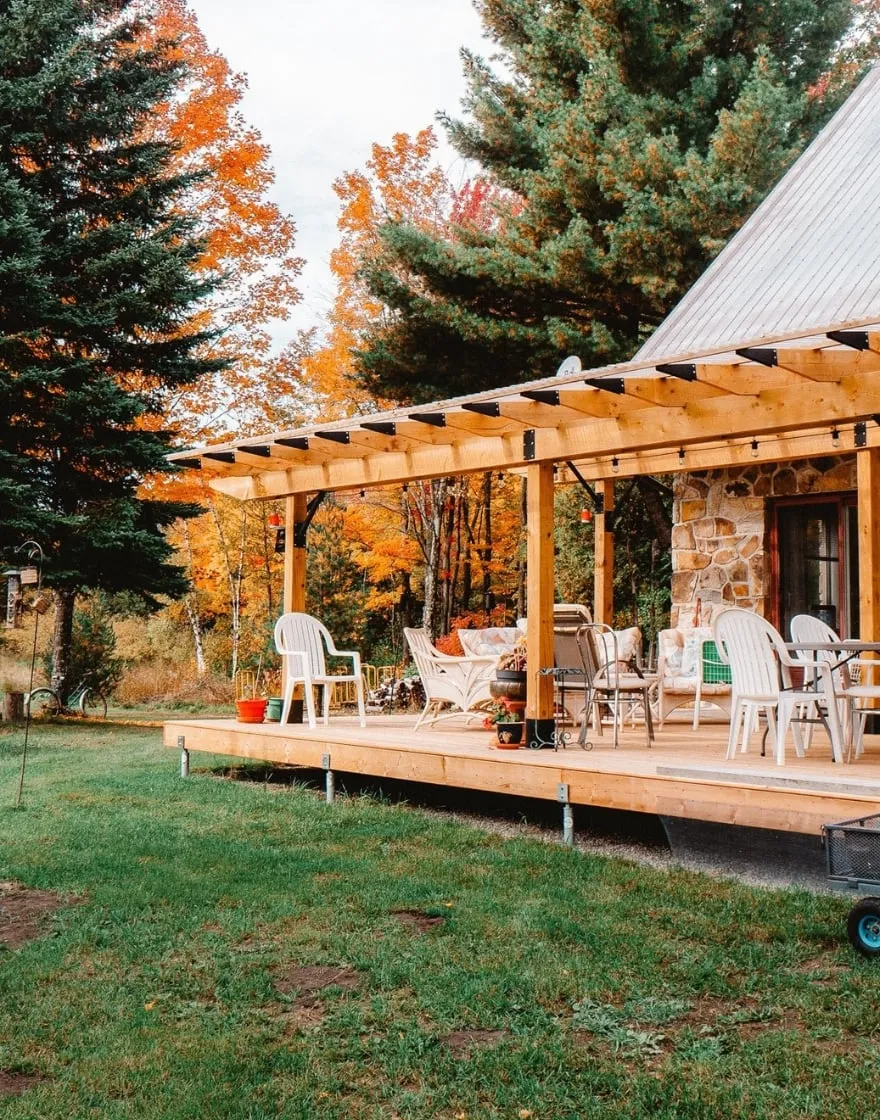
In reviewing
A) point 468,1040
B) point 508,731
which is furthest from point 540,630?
point 468,1040

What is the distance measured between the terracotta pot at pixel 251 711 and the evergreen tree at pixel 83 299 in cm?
399

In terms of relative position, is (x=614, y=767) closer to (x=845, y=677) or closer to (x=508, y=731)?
(x=508, y=731)

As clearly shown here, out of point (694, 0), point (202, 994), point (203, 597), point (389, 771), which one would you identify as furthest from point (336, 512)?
point (202, 994)

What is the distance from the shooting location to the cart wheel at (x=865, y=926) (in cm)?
380

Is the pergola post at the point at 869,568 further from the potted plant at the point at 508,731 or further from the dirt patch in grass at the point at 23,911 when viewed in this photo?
the dirt patch in grass at the point at 23,911

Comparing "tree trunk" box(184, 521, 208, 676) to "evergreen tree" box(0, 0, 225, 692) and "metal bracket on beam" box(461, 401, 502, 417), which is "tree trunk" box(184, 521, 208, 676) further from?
"metal bracket on beam" box(461, 401, 502, 417)

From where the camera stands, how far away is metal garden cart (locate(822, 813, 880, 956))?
12.5 feet

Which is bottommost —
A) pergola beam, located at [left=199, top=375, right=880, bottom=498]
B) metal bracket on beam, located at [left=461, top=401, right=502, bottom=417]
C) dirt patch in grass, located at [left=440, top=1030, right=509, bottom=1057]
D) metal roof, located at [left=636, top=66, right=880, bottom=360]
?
dirt patch in grass, located at [left=440, top=1030, right=509, bottom=1057]

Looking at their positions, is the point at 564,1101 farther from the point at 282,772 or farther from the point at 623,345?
the point at 623,345

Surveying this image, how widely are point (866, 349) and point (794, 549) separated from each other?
15.9 feet

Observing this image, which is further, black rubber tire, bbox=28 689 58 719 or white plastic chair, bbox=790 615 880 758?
black rubber tire, bbox=28 689 58 719

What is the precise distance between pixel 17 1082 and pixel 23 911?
172cm

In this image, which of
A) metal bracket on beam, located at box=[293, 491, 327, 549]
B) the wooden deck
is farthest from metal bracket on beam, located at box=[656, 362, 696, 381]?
metal bracket on beam, located at box=[293, 491, 327, 549]

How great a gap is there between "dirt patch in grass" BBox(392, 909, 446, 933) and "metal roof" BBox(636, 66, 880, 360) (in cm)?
605
